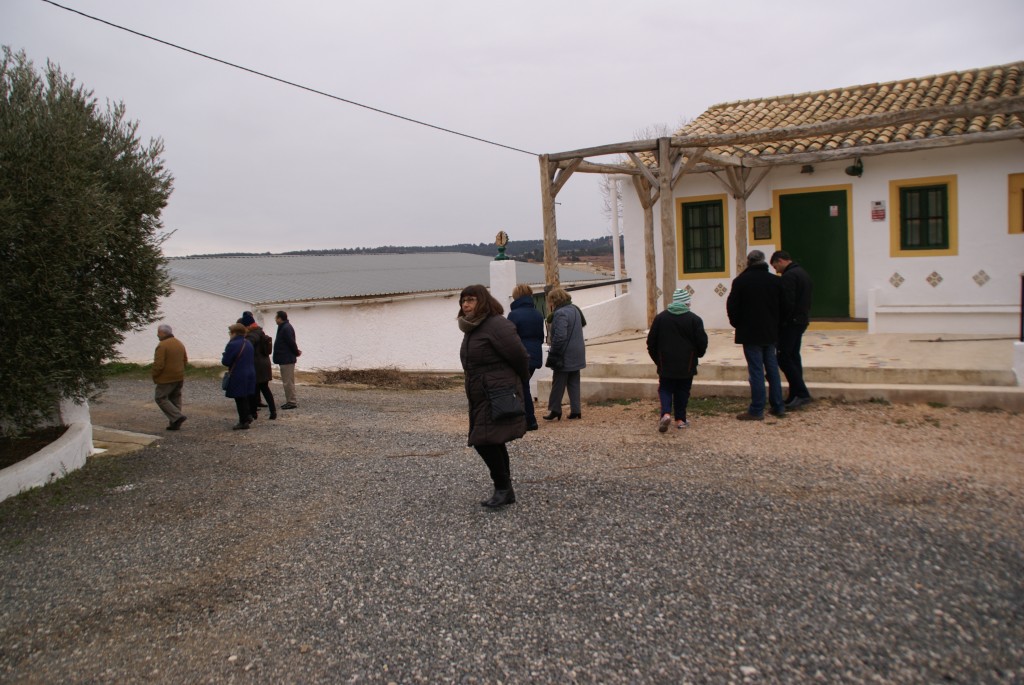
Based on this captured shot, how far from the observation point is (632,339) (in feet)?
43.0

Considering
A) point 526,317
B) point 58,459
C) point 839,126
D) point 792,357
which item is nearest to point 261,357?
point 58,459

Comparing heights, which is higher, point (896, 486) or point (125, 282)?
point (125, 282)

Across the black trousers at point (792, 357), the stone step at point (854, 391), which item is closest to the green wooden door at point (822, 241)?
the stone step at point (854, 391)

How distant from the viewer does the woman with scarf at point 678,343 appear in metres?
7.52

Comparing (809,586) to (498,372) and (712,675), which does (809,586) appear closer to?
(712,675)

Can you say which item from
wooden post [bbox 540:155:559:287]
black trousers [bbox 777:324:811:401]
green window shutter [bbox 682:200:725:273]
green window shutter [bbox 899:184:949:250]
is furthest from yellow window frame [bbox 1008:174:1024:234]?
wooden post [bbox 540:155:559:287]

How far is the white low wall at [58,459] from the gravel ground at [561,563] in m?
0.21

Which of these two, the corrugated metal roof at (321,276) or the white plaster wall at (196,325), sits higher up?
the corrugated metal roof at (321,276)

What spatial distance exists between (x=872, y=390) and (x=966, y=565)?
4.33 meters

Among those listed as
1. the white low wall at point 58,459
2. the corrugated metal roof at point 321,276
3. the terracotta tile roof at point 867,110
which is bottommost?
the white low wall at point 58,459

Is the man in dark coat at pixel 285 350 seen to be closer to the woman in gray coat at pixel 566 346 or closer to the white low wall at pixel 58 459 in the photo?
the white low wall at pixel 58 459

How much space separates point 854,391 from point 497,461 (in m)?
4.78

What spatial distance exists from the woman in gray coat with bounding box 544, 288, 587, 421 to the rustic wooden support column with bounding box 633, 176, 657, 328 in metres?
3.47

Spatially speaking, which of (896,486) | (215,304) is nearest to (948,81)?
(896,486)
